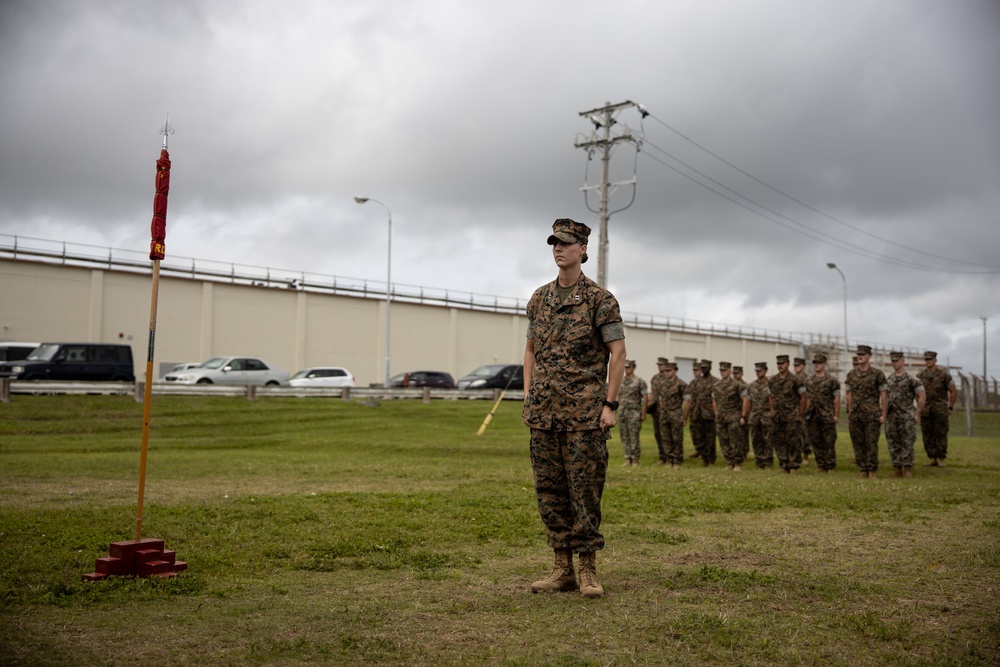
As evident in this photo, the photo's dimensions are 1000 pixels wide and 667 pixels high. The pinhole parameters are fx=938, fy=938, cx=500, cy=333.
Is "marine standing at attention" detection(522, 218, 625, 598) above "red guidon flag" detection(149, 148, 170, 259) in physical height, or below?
below

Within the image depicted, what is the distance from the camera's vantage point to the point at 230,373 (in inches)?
1503

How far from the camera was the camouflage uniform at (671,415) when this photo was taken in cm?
1872

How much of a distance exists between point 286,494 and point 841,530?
6204 mm

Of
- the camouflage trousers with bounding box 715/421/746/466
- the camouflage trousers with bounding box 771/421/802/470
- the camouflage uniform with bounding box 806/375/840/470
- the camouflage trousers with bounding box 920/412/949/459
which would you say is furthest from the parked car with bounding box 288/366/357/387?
the camouflage trousers with bounding box 920/412/949/459

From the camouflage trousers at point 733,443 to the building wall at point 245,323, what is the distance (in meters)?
29.4

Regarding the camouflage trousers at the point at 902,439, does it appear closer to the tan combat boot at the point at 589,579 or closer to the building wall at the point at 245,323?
the tan combat boot at the point at 589,579

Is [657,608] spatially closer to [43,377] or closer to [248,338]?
[43,377]

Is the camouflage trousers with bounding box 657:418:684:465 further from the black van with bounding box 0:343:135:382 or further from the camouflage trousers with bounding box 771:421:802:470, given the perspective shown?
the black van with bounding box 0:343:135:382

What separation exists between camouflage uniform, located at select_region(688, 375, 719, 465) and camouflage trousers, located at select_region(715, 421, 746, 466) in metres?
0.69

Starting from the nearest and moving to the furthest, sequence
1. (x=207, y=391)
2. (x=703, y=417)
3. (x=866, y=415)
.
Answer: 1. (x=866, y=415)
2. (x=703, y=417)
3. (x=207, y=391)

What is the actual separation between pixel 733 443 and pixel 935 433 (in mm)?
4025

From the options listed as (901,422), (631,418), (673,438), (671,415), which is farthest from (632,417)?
(901,422)

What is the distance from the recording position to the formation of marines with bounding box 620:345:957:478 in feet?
53.4

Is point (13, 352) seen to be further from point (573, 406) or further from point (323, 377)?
point (573, 406)
